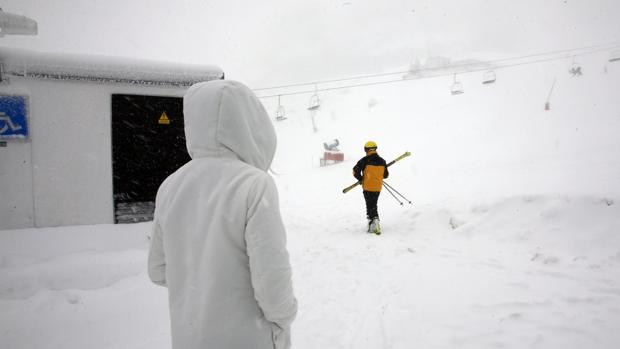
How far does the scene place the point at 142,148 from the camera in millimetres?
A: 4641

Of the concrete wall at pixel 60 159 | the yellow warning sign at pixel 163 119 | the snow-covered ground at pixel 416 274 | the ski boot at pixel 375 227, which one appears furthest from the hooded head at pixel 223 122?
the ski boot at pixel 375 227

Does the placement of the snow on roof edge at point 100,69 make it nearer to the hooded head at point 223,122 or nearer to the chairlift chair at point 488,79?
the hooded head at point 223,122

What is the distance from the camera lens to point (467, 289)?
13.2 feet

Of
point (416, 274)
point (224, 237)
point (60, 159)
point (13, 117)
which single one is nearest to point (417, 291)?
point (416, 274)

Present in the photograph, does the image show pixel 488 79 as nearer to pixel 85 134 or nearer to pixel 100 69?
pixel 100 69

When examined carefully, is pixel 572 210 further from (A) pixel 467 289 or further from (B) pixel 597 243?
(A) pixel 467 289

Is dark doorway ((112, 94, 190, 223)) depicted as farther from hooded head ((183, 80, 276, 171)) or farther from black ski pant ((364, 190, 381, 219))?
black ski pant ((364, 190, 381, 219))

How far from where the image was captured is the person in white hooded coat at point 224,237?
4.55 feet

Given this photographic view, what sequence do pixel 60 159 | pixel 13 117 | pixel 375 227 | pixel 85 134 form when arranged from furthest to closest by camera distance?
pixel 375 227 → pixel 85 134 → pixel 60 159 → pixel 13 117

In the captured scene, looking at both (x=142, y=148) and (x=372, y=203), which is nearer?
(x=142, y=148)

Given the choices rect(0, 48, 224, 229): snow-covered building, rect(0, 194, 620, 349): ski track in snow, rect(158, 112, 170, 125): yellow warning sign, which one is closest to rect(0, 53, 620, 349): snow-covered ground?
rect(0, 194, 620, 349): ski track in snow

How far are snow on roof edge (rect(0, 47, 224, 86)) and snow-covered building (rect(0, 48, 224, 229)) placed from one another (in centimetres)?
1

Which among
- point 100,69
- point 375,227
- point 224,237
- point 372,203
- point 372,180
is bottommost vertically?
point 375,227

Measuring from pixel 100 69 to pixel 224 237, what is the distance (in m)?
4.26
